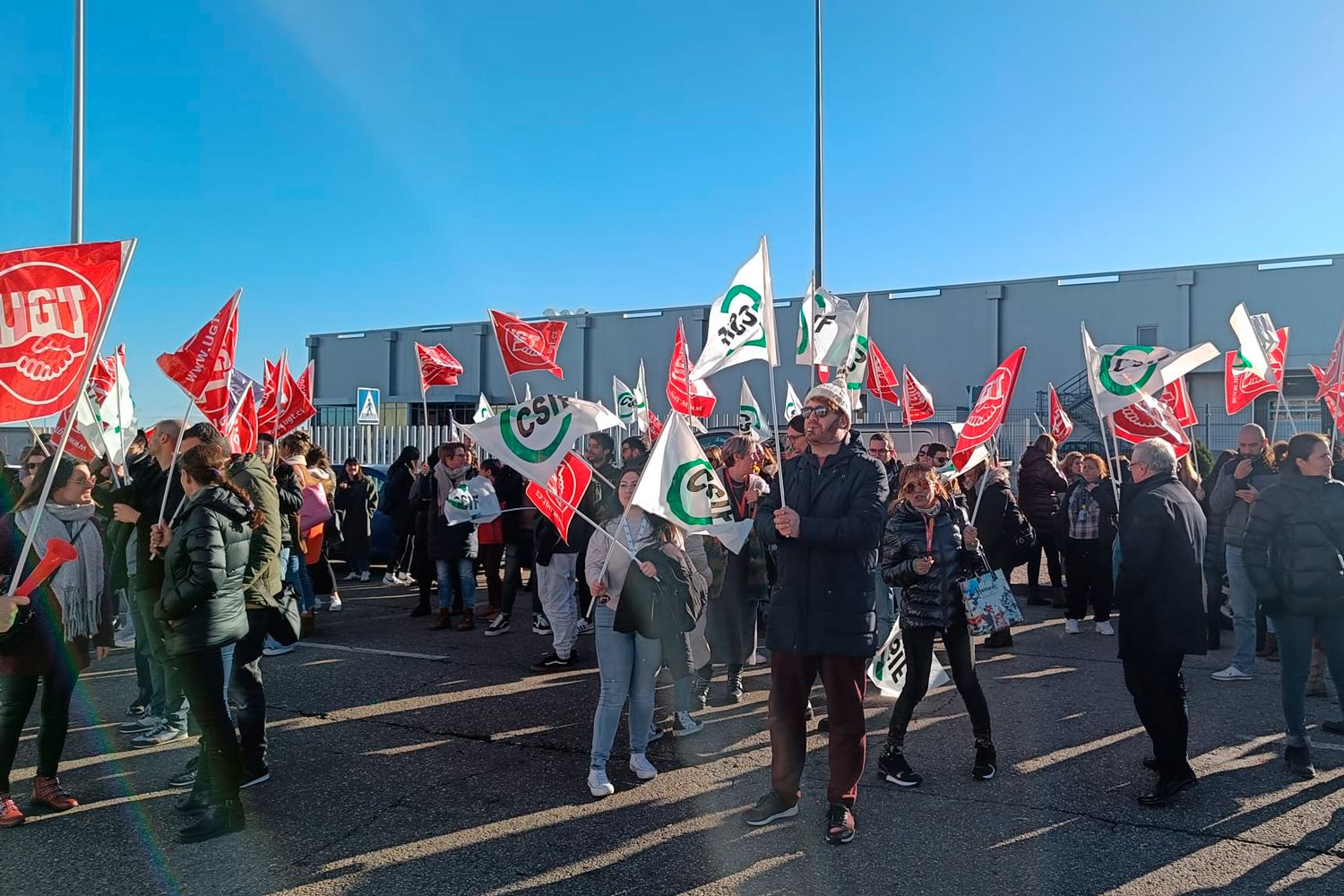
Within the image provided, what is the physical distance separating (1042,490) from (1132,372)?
82.4 inches

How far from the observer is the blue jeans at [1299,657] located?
196 inches

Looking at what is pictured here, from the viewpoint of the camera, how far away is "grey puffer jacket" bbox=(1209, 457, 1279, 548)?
7.32 meters

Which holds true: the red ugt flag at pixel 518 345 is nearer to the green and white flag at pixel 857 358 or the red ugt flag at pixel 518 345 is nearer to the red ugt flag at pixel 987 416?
the green and white flag at pixel 857 358

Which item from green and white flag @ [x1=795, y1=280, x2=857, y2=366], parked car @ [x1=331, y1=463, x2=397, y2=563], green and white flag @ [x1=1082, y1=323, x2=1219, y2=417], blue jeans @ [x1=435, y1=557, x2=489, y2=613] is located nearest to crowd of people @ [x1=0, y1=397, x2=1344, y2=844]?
green and white flag @ [x1=1082, y1=323, x2=1219, y2=417]

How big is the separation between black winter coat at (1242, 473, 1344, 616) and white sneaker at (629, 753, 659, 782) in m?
3.55

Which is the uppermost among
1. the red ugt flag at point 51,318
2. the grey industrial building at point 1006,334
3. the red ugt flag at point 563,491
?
the grey industrial building at point 1006,334

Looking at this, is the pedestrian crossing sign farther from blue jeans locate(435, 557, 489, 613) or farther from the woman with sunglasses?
the woman with sunglasses

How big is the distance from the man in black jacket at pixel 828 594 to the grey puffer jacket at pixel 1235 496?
4650mm

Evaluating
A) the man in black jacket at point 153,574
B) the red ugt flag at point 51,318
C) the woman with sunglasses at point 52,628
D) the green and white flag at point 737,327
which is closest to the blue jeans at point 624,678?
the green and white flag at point 737,327

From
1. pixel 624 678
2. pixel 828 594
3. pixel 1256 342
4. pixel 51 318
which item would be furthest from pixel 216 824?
pixel 1256 342

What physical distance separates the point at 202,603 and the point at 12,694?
1.08 m

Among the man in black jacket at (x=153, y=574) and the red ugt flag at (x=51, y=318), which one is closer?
the red ugt flag at (x=51, y=318)

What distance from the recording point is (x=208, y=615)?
4.31 meters

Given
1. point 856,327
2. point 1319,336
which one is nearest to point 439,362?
point 856,327
